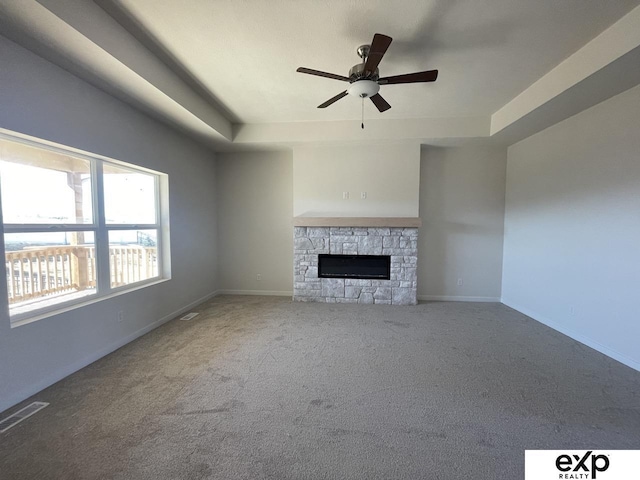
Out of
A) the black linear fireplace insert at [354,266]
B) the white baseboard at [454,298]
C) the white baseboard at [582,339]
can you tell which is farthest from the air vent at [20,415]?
the white baseboard at [582,339]

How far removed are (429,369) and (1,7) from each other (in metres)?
3.92

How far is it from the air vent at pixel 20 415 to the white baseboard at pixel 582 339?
16.2 feet

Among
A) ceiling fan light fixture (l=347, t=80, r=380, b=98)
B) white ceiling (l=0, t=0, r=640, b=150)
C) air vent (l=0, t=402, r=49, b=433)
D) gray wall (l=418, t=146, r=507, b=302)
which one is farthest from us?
gray wall (l=418, t=146, r=507, b=302)

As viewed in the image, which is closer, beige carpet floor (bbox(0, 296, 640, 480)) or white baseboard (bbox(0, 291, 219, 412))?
beige carpet floor (bbox(0, 296, 640, 480))

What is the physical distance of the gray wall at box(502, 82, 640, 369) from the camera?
2.46 metres

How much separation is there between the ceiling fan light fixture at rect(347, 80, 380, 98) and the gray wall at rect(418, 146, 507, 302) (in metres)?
2.45

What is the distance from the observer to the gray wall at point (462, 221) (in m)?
4.32

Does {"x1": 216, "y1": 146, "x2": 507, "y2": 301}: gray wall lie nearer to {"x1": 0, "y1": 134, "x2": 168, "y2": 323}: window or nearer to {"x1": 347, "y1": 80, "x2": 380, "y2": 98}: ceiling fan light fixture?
{"x1": 0, "y1": 134, "x2": 168, "y2": 323}: window

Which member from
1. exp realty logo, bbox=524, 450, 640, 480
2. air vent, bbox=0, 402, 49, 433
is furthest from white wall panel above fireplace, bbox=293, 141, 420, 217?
air vent, bbox=0, 402, 49, 433

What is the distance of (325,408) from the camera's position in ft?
5.98

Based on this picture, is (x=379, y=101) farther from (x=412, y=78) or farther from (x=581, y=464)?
(x=581, y=464)

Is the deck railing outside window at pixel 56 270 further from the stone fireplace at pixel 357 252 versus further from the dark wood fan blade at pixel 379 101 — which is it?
the dark wood fan blade at pixel 379 101

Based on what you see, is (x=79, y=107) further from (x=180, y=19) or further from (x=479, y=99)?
(x=479, y=99)

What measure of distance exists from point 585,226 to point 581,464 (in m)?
2.55
